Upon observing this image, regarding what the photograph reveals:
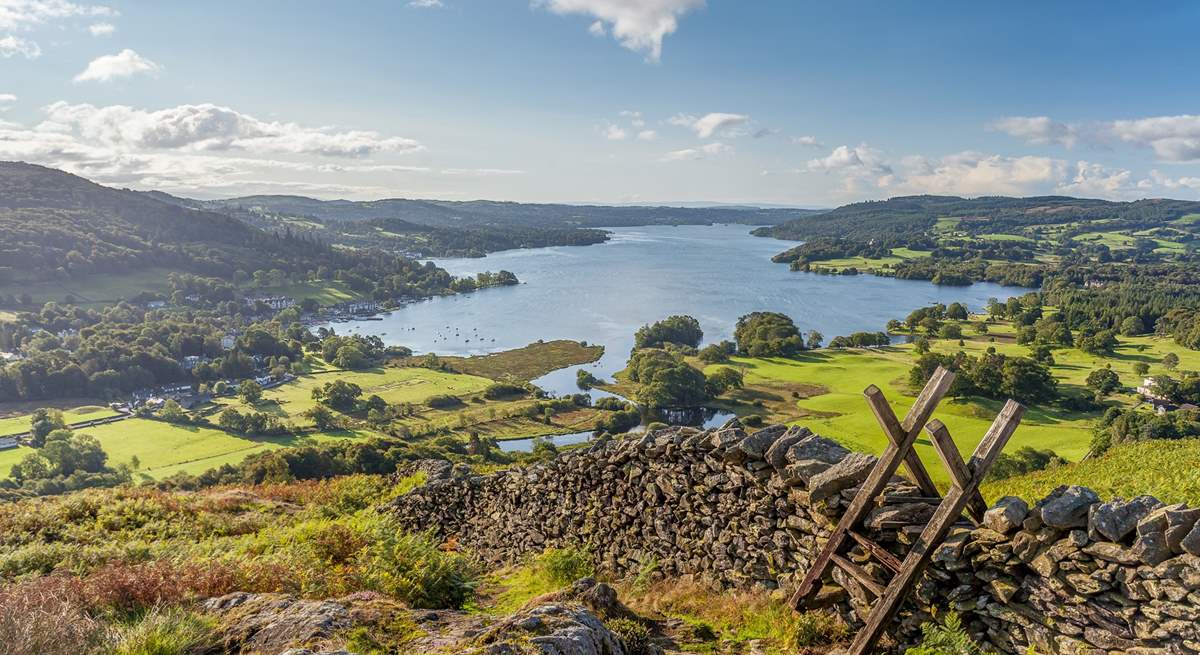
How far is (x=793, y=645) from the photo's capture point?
20.2 ft

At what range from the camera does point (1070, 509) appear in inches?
193

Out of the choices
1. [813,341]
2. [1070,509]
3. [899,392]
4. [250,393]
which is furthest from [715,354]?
[1070,509]

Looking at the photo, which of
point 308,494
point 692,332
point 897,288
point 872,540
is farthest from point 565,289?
point 872,540

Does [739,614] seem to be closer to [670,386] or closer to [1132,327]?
[670,386]

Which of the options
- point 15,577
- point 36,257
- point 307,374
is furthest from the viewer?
point 36,257

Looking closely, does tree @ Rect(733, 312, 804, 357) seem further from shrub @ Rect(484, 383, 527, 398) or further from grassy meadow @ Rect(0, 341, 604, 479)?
shrub @ Rect(484, 383, 527, 398)

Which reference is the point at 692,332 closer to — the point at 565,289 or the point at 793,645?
the point at 565,289

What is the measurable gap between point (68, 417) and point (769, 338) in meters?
86.4

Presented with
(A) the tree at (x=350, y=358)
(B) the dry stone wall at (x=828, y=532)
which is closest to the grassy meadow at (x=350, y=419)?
(A) the tree at (x=350, y=358)

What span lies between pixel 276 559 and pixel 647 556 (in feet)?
16.8

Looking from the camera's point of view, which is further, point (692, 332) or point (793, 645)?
point (692, 332)

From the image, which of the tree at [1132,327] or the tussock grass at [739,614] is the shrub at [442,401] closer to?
the tussock grass at [739,614]

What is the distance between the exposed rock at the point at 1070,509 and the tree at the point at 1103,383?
65535mm

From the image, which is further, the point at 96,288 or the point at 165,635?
the point at 96,288
